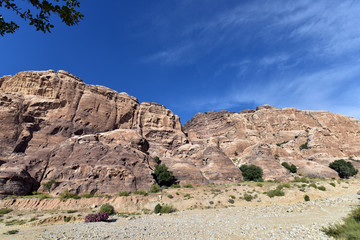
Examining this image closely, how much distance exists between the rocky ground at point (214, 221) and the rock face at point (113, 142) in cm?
944

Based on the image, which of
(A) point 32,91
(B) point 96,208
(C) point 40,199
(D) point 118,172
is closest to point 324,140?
(D) point 118,172

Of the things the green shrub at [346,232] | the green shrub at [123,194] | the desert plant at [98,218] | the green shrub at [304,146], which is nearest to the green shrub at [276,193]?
the green shrub at [346,232]

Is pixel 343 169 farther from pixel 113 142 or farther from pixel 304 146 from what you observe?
pixel 113 142

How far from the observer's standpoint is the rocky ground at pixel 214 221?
42.0 feet

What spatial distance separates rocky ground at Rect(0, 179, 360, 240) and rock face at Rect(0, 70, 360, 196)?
944 centimetres

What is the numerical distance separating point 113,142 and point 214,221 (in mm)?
32010

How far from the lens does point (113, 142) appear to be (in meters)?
43.2

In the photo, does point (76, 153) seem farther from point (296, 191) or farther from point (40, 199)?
point (296, 191)

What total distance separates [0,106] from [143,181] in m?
45.2

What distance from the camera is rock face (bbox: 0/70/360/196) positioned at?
34.1m

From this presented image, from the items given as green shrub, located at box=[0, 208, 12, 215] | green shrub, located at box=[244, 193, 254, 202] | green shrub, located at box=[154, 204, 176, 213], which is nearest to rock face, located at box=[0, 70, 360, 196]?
green shrub, located at box=[0, 208, 12, 215]

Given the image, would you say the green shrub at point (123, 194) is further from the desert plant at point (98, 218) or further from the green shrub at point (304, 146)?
the green shrub at point (304, 146)

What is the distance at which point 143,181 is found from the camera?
1378 inches

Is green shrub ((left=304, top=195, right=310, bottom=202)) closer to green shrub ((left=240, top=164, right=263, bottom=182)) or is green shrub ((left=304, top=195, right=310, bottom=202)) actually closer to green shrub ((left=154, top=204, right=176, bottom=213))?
green shrub ((left=240, top=164, right=263, bottom=182))
